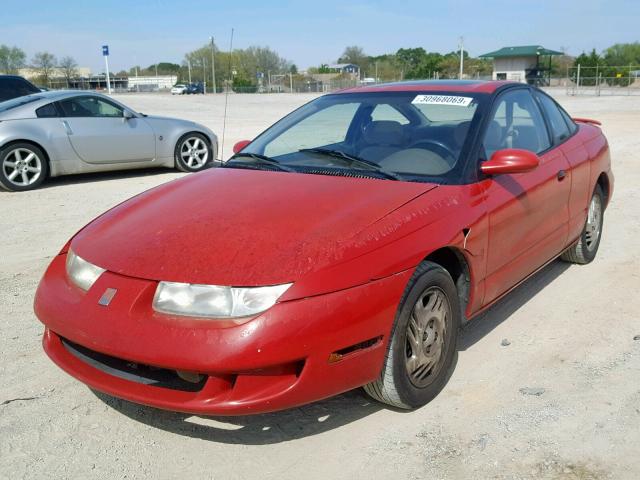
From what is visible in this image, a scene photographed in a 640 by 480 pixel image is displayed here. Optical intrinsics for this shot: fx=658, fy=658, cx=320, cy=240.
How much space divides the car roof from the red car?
0.03 m

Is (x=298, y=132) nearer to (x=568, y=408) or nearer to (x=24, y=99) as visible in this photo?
(x=568, y=408)

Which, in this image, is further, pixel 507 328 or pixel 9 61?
pixel 9 61

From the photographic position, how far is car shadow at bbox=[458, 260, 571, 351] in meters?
3.99

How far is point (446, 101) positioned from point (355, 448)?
2.12m

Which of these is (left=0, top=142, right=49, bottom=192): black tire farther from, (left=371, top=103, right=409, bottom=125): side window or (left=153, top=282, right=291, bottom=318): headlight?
(left=153, top=282, right=291, bottom=318): headlight

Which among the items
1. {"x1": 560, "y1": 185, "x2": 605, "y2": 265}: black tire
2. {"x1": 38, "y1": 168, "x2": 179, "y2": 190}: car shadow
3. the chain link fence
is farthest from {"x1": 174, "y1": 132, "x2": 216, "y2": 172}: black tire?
the chain link fence

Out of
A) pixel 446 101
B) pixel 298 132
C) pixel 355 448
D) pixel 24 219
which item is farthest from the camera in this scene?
pixel 24 219

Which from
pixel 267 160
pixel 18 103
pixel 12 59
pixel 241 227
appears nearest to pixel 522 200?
pixel 267 160

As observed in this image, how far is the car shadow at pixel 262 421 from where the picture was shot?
2938 millimetres

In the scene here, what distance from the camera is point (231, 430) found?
2979mm

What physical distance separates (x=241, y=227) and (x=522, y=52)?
242 feet

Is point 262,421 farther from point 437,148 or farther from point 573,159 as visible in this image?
point 573,159

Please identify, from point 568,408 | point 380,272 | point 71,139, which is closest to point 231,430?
point 380,272

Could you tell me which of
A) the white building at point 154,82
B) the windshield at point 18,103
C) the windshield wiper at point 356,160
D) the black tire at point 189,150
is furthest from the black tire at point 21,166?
the white building at point 154,82
